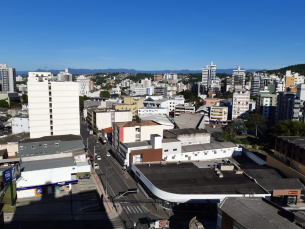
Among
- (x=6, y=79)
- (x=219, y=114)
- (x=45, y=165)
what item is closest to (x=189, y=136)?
(x=45, y=165)

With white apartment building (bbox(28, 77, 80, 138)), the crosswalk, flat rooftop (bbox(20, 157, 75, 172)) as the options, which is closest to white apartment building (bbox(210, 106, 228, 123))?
white apartment building (bbox(28, 77, 80, 138))

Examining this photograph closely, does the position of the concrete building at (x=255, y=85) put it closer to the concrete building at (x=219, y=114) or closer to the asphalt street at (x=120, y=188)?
the concrete building at (x=219, y=114)

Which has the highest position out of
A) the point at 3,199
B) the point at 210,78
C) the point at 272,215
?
the point at 210,78

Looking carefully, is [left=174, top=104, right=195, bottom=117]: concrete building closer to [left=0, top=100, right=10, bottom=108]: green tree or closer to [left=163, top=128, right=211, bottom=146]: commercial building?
[left=163, top=128, right=211, bottom=146]: commercial building

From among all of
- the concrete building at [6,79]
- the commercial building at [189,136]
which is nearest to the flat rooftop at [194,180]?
the commercial building at [189,136]

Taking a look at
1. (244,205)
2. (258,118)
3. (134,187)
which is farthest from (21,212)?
(258,118)

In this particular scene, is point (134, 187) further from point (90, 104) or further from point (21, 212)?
point (90, 104)

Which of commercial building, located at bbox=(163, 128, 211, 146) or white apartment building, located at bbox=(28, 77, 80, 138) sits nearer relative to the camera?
white apartment building, located at bbox=(28, 77, 80, 138)
